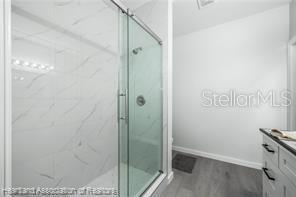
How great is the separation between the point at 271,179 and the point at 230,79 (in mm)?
1576

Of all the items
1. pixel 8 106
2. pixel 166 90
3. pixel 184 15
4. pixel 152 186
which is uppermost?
pixel 184 15

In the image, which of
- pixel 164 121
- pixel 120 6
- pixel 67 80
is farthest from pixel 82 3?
pixel 164 121

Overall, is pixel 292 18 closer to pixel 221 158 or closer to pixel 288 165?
pixel 288 165

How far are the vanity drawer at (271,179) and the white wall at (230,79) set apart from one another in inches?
44.4

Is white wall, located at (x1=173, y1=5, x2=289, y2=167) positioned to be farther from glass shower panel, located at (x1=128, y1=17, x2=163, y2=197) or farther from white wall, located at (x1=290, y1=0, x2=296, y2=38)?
glass shower panel, located at (x1=128, y1=17, x2=163, y2=197)

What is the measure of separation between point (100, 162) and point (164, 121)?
1023 mm

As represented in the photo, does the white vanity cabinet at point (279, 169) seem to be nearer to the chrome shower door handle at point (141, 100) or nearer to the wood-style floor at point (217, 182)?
the wood-style floor at point (217, 182)

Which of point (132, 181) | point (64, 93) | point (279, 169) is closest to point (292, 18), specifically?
point (279, 169)

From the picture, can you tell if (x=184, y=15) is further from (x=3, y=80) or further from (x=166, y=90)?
(x=3, y=80)

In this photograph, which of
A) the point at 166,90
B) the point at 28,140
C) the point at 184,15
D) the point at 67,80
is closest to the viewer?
the point at 28,140

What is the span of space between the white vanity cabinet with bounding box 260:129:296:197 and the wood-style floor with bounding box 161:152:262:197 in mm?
539

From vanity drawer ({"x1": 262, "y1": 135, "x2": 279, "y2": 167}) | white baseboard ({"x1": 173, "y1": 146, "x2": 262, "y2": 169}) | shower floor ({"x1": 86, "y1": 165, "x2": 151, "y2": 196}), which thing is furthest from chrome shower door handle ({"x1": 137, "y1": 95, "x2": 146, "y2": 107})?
white baseboard ({"x1": 173, "y1": 146, "x2": 262, "y2": 169})

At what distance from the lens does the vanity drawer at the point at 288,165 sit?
766mm

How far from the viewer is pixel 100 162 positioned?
1.85 metres
